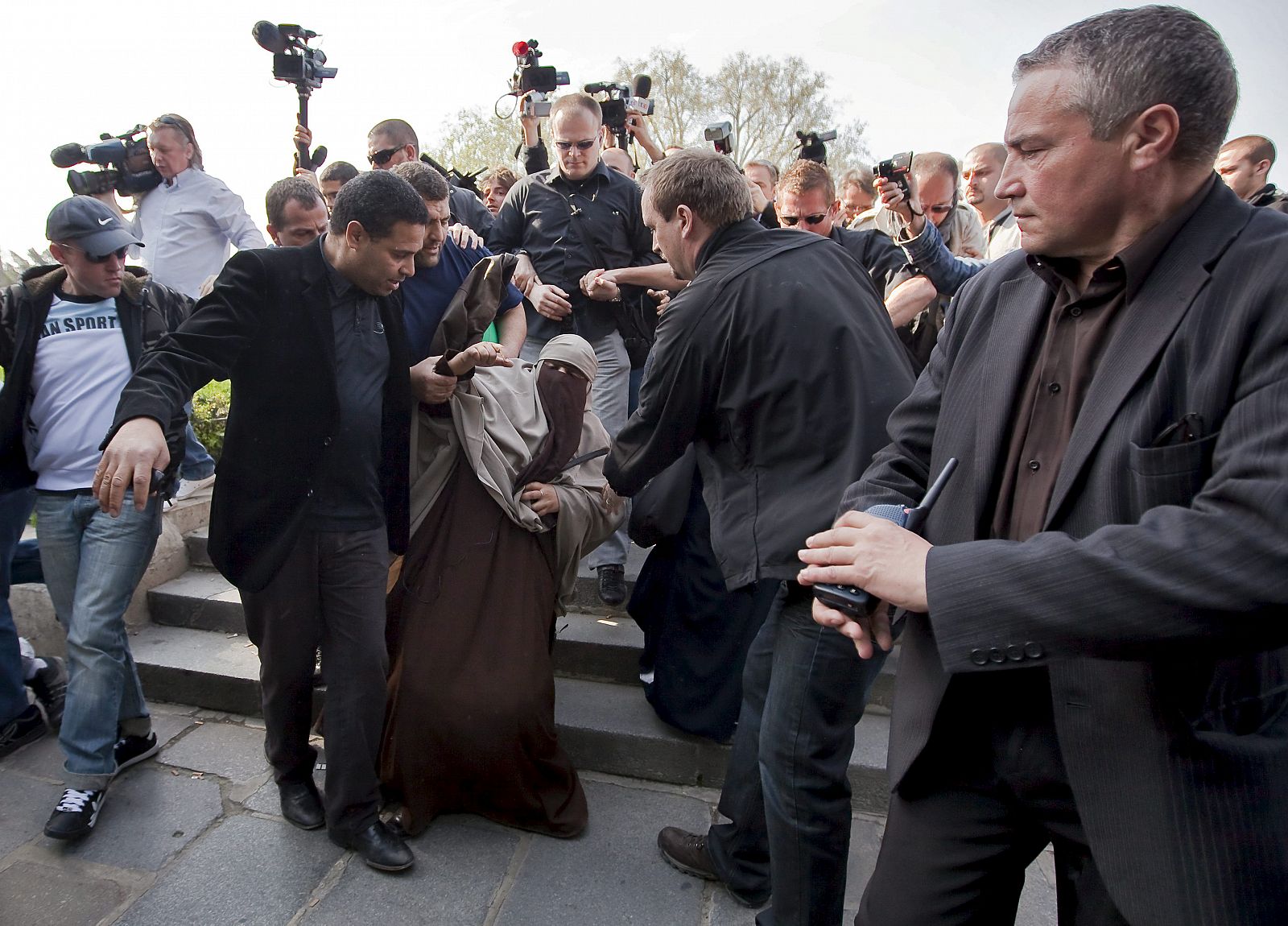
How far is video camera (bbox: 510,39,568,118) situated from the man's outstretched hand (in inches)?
163

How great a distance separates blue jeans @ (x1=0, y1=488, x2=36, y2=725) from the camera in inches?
132

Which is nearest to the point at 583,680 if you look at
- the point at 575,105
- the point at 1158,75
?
the point at 575,105

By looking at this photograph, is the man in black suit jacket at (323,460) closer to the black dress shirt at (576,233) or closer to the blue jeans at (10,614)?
the blue jeans at (10,614)

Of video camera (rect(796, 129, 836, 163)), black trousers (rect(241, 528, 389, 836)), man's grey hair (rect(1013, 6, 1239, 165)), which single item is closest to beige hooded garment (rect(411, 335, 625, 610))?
black trousers (rect(241, 528, 389, 836))

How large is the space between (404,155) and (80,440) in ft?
7.57

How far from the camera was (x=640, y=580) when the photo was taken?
3328mm

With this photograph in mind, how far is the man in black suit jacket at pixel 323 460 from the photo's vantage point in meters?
2.63

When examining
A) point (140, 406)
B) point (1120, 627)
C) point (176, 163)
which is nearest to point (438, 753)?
point (140, 406)

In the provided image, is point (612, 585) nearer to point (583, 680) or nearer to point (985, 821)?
point (583, 680)

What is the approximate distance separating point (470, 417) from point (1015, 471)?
2.07 meters

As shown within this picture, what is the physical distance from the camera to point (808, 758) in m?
2.10

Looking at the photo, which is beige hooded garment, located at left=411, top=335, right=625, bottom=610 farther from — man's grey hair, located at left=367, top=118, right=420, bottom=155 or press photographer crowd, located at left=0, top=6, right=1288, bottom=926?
man's grey hair, located at left=367, top=118, right=420, bottom=155

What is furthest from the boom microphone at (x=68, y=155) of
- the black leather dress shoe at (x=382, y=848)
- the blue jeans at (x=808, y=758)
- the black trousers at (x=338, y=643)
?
the blue jeans at (x=808, y=758)

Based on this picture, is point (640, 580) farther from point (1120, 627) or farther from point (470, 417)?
point (1120, 627)
